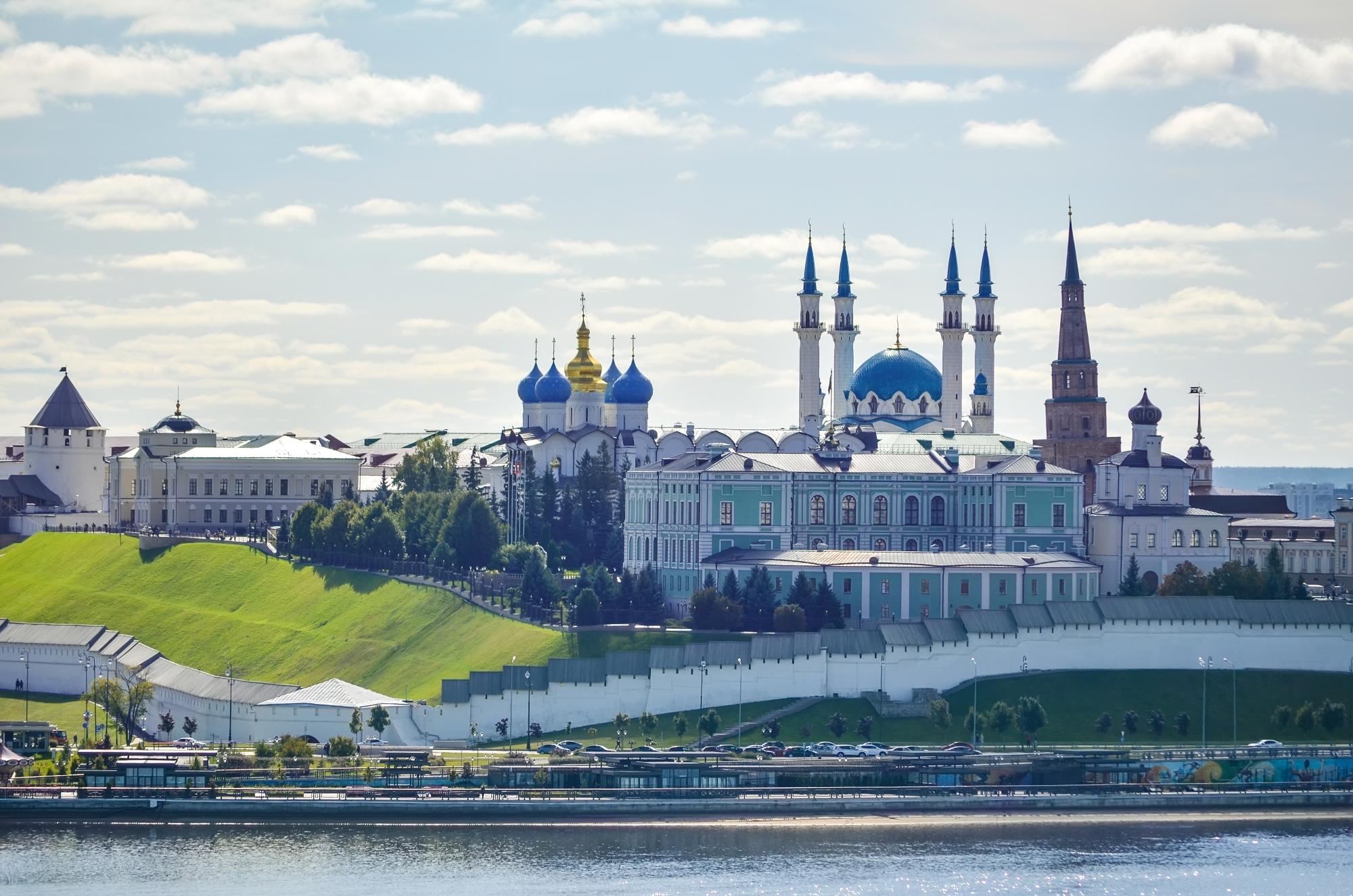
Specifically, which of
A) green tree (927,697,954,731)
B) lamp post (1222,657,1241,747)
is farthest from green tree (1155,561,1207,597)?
green tree (927,697,954,731)

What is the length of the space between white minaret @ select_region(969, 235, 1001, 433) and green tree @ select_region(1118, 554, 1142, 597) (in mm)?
38312

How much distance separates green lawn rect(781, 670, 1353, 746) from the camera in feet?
329

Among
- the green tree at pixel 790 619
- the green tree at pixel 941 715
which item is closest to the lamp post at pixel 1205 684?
the green tree at pixel 941 715

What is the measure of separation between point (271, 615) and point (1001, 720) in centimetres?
4519

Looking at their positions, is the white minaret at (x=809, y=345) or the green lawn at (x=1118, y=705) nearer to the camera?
the green lawn at (x=1118, y=705)

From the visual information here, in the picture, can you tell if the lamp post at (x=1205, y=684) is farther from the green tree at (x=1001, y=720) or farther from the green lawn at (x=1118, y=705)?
the green tree at (x=1001, y=720)

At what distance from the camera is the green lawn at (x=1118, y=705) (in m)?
100

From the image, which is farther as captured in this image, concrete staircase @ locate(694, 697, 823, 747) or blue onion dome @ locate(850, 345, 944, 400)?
blue onion dome @ locate(850, 345, 944, 400)

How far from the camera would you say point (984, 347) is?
16538 centimetres

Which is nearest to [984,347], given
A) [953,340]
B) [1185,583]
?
[953,340]

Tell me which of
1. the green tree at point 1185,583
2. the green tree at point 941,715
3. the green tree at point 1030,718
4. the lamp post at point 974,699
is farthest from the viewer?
the green tree at point 1185,583

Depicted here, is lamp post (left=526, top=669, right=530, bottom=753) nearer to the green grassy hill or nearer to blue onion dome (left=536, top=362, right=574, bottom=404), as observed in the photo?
the green grassy hill

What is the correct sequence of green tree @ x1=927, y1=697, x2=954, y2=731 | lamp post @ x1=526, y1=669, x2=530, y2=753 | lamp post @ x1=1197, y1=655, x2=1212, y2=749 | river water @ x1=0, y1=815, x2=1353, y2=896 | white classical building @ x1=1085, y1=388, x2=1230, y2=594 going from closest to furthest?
1. river water @ x1=0, y1=815, x2=1353, y2=896
2. green tree @ x1=927, y1=697, x2=954, y2=731
3. lamp post @ x1=526, y1=669, x2=530, y2=753
4. lamp post @ x1=1197, y1=655, x2=1212, y2=749
5. white classical building @ x1=1085, y1=388, x2=1230, y2=594

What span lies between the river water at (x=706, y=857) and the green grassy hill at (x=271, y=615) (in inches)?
881
